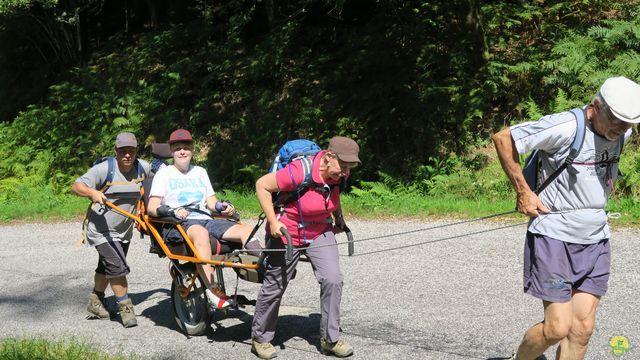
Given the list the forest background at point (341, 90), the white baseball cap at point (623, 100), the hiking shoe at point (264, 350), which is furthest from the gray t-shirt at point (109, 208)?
the forest background at point (341, 90)

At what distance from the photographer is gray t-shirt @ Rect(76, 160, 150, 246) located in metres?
7.49

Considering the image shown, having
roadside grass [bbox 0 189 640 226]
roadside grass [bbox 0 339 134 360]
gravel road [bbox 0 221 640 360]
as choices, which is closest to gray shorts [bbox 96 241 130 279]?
gravel road [bbox 0 221 640 360]

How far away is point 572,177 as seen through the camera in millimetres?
4605

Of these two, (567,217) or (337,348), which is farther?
(337,348)

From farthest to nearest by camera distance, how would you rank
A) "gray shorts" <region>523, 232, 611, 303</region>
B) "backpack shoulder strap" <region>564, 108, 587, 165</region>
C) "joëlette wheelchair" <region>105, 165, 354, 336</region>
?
"joëlette wheelchair" <region>105, 165, 354, 336</region>, "gray shorts" <region>523, 232, 611, 303</region>, "backpack shoulder strap" <region>564, 108, 587, 165</region>

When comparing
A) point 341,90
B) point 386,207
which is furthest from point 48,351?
point 341,90

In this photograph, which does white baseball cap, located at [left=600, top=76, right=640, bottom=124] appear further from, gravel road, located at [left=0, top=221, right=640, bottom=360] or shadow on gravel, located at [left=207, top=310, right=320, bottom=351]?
shadow on gravel, located at [left=207, top=310, right=320, bottom=351]

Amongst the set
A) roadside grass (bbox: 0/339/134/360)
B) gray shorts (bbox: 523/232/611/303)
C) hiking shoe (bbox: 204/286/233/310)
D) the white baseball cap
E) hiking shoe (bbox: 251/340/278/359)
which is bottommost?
hiking shoe (bbox: 251/340/278/359)

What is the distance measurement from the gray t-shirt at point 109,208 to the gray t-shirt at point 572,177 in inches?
168

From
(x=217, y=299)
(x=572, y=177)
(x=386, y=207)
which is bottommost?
(x=386, y=207)

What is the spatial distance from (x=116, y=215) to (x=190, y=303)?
1269 mm

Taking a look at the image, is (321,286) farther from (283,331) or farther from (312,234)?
(283,331)

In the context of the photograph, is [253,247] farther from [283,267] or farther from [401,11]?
[401,11]

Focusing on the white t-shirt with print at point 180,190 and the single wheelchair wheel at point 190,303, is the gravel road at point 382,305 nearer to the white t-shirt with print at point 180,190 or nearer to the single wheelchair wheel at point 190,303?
the single wheelchair wheel at point 190,303
